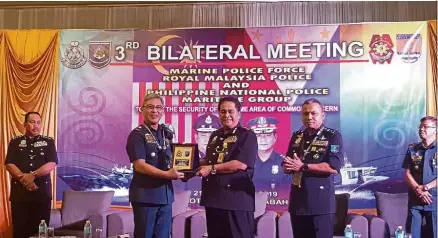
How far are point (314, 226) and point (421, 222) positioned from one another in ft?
3.30

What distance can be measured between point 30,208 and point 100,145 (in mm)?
903

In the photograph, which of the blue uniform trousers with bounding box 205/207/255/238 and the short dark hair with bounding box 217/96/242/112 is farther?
the short dark hair with bounding box 217/96/242/112

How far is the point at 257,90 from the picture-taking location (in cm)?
531

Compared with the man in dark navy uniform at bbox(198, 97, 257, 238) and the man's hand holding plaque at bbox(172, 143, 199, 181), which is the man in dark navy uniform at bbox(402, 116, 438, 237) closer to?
the man in dark navy uniform at bbox(198, 97, 257, 238)

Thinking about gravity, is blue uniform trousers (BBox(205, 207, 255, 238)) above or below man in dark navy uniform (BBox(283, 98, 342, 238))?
below

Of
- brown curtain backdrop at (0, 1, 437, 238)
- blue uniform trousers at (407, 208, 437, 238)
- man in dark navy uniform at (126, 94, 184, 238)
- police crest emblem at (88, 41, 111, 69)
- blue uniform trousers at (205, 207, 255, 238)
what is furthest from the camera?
police crest emblem at (88, 41, 111, 69)

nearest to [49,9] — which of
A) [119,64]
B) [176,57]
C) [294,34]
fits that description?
[119,64]

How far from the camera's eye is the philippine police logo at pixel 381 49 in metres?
5.16

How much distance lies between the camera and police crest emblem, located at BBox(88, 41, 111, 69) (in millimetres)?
5496

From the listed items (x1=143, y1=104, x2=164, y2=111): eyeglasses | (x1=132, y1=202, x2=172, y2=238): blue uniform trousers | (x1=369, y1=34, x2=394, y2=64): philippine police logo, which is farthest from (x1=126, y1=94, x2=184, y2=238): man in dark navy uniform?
(x1=369, y1=34, x2=394, y2=64): philippine police logo

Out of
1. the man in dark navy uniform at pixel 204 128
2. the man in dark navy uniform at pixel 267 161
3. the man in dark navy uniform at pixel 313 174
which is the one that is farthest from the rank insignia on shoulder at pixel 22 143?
the man in dark navy uniform at pixel 313 174

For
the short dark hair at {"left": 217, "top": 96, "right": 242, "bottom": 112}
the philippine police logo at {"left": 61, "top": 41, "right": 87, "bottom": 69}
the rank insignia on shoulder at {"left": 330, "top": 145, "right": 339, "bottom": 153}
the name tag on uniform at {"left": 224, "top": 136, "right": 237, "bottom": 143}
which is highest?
the philippine police logo at {"left": 61, "top": 41, "right": 87, "bottom": 69}

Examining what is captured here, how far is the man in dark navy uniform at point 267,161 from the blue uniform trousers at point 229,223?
59 cm

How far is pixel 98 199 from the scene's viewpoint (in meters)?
5.41
